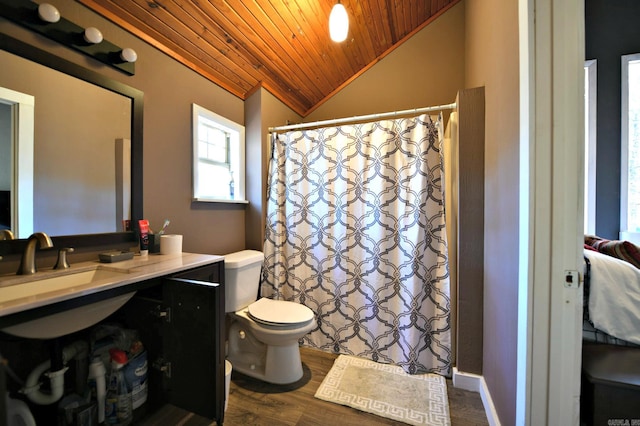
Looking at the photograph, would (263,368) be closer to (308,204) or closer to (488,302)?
(308,204)

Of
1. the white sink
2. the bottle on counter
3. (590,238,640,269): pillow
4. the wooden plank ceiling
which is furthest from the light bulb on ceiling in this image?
the bottle on counter

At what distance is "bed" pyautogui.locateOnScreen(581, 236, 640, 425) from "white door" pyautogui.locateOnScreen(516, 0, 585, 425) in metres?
0.23

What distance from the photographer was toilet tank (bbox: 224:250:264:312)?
162 cm

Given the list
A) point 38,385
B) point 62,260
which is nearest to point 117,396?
point 38,385

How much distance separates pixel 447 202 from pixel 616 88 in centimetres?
158

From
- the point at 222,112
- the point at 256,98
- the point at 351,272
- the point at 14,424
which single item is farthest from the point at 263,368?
the point at 256,98

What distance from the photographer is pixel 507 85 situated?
1.06 m

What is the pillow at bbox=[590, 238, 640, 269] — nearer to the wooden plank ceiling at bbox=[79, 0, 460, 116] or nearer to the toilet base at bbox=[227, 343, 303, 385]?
the toilet base at bbox=[227, 343, 303, 385]

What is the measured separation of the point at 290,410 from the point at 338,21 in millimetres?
2289

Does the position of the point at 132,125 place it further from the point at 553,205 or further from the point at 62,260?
the point at 553,205

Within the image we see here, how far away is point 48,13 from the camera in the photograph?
98 cm

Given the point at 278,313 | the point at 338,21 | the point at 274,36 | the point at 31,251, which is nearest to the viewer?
the point at 31,251

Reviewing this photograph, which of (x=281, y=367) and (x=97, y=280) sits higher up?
(x=97, y=280)

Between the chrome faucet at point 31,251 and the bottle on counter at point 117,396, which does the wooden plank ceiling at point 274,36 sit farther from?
the bottle on counter at point 117,396
